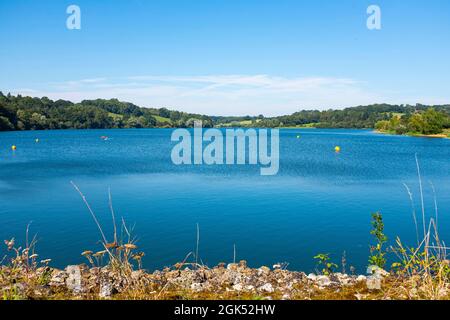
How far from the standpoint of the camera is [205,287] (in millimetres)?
7234

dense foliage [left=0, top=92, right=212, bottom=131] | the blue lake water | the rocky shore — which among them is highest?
dense foliage [left=0, top=92, right=212, bottom=131]

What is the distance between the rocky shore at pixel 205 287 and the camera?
6309 mm

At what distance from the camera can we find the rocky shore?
20.7ft

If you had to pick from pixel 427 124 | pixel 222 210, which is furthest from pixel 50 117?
pixel 222 210

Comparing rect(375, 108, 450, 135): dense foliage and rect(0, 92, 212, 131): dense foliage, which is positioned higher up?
rect(0, 92, 212, 131): dense foliage

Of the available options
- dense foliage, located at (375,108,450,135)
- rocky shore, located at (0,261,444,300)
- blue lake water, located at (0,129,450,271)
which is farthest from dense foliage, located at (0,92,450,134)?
rocky shore, located at (0,261,444,300)

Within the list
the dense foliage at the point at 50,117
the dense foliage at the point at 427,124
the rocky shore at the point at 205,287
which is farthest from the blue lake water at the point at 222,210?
the dense foliage at the point at 50,117

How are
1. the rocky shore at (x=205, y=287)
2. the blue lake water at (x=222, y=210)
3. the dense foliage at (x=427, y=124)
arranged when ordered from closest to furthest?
the rocky shore at (x=205, y=287) < the blue lake water at (x=222, y=210) < the dense foliage at (x=427, y=124)

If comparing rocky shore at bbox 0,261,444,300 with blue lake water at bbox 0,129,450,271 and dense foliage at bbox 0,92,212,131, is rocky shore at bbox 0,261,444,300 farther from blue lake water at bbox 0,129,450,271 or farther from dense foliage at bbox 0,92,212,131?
dense foliage at bbox 0,92,212,131

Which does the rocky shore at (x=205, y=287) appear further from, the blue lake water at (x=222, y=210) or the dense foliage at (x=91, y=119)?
the dense foliage at (x=91, y=119)
